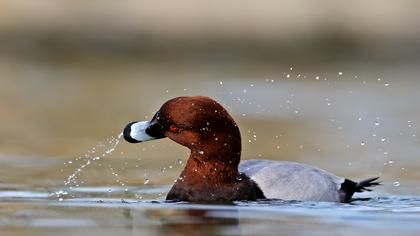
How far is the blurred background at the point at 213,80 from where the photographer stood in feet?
46.8

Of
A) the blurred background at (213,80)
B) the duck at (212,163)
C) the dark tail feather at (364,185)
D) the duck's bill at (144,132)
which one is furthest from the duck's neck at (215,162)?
the blurred background at (213,80)

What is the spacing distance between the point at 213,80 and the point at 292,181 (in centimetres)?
1281

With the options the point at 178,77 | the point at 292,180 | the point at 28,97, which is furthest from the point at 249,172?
the point at 178,77

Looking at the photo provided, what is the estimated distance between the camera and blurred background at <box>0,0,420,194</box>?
14273 millimetres

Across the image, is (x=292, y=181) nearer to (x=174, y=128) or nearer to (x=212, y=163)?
(x=212, y=163)

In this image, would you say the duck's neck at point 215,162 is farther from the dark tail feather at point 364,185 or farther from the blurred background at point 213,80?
the blurred background at point 213,80

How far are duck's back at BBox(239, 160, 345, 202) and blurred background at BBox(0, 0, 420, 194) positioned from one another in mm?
1170

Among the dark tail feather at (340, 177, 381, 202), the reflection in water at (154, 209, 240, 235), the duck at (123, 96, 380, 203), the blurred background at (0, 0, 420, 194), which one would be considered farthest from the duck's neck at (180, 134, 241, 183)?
the blurred background at (0, 0, 420, 194)

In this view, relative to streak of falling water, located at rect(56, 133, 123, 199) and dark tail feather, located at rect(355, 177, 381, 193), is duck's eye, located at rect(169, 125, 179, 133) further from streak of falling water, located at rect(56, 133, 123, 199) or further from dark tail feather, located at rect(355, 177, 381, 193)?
dark tail feather, located at rect(355, 177, 381, 193)

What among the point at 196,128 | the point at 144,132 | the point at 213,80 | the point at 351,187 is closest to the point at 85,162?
the point at 144,132

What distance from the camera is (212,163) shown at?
34.3ft

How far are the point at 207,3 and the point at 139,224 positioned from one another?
21410 mm

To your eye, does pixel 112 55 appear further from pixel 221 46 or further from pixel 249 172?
pixel 249 172

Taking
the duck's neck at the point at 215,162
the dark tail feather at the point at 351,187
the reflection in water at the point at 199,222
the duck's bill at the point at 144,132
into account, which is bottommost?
the reflection in water at the point at 199,222
